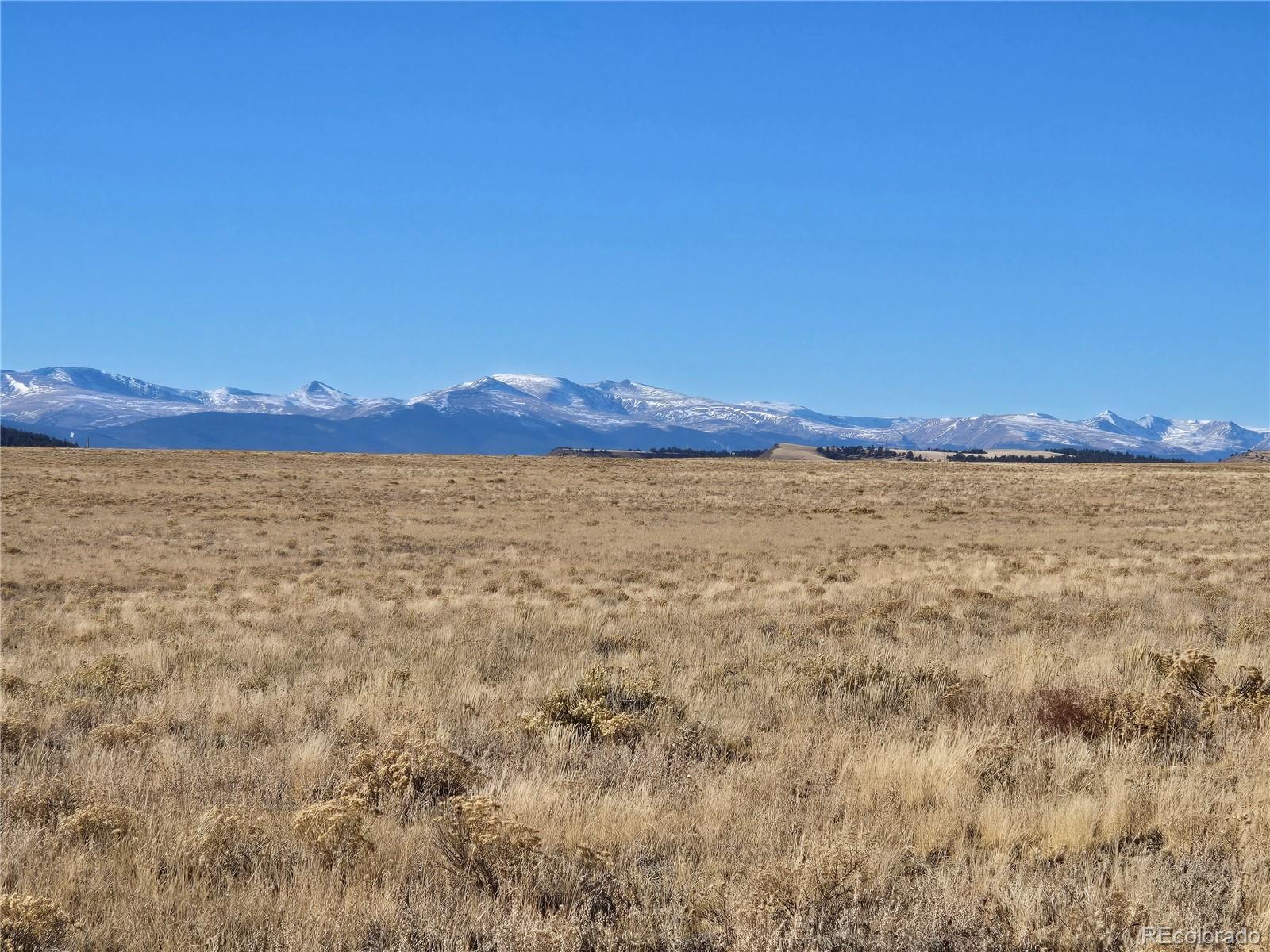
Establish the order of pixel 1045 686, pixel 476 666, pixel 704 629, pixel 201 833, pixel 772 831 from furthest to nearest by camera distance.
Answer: pixel 704 629 < pixel 476 666 < pixel 1045 686 < pixel 772 831 < pixel 201 833

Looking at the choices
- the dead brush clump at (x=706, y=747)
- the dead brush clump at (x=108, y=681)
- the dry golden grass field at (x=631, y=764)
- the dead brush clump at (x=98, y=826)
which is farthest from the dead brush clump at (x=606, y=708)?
the dead brush clump at (x=108, y=681)

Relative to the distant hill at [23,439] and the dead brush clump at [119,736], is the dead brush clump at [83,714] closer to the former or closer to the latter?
the dead brush clump at [119,736]

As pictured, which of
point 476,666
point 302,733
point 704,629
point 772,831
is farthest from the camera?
point 704,629

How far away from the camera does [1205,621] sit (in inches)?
543

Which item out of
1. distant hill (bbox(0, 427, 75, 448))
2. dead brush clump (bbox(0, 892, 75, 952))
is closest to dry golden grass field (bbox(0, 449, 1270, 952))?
dead brush clump (bbox(0, 892, 75, 952))

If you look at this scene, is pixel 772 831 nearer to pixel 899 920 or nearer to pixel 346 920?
pixel 899 920

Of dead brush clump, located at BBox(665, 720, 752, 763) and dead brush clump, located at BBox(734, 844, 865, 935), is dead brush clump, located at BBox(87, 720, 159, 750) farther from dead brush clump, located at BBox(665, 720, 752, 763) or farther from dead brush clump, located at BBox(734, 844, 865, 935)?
dead brush clump, located at BBox(734, 844, 865, 935)

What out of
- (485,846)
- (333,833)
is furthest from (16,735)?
(485,846)

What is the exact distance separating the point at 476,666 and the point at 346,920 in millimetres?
6408

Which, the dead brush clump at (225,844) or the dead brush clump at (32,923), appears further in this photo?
the dead brush clump at (225,844)

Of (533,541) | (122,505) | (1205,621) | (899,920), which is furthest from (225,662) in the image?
(122,505)

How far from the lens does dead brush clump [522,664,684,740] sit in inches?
297

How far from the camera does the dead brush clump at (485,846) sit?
15.1 ft

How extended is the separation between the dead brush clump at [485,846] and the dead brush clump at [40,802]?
2385 mm
